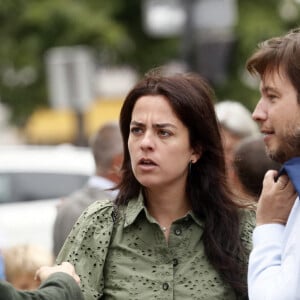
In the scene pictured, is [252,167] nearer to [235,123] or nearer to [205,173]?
[205,173]

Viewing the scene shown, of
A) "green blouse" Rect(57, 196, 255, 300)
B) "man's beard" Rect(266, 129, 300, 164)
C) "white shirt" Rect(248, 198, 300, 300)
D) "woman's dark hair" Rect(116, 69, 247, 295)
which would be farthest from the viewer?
"woman's dark hair" Rect(116, 69, 247, 295)

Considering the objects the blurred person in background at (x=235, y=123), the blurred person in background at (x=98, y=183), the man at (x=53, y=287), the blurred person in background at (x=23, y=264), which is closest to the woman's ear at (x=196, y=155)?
the man at (x=53, y=287)

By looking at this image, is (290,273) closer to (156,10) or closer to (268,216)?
(268,216)

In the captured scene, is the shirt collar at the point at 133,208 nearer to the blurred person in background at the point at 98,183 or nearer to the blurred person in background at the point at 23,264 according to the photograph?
the blurred person in background at the point at 23,264

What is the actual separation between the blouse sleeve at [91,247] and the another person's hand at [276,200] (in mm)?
588

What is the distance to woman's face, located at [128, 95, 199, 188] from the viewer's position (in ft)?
12.6

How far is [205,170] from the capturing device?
4082mm

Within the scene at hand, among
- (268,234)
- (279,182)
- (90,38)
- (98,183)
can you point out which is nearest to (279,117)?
(279,182)

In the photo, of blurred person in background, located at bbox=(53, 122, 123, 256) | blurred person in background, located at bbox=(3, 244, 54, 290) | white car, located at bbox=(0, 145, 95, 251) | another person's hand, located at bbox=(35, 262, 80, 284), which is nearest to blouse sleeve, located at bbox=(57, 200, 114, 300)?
another person's hand, located at bbox=(35, 262, 80, 284)

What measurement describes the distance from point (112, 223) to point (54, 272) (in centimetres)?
48

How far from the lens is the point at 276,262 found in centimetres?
332

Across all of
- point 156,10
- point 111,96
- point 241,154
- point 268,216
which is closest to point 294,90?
point 268,216

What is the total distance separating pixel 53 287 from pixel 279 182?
73 cm

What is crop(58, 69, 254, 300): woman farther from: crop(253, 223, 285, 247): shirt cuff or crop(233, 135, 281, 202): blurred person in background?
crop(233, 135, 281, 202): blurred person in background
